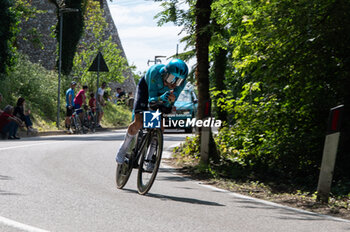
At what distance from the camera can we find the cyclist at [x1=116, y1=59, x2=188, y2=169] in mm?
6922

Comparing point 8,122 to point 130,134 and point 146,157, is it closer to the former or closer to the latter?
point 130,134

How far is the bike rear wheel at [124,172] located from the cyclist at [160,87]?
349mm

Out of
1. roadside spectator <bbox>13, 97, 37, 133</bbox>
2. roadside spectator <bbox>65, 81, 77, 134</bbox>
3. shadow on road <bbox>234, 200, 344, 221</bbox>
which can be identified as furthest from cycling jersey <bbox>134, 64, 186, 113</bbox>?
roadside spectator <bbox>65, 81, 77, 134</bbox>

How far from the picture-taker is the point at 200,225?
5.43 meters

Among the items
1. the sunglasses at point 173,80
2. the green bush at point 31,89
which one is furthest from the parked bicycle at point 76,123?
the sunglasses at point 173,80

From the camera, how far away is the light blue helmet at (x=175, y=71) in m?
6.89

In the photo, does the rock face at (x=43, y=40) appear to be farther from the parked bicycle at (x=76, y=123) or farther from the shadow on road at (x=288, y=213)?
the shadow on road at (x=288, y=213)

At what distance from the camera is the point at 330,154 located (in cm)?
710

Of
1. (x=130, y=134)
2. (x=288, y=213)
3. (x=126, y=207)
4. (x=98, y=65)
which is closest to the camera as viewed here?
(x=126, y=207)

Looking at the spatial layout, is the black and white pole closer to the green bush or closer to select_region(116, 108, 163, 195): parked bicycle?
select_region(116, 108, 163, 195): parked bicycle

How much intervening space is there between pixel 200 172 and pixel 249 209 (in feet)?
11.1

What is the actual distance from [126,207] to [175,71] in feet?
6.14

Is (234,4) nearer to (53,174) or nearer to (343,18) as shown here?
(343,18)

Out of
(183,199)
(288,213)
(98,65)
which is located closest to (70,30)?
(98,65)
